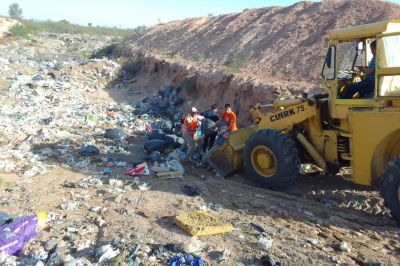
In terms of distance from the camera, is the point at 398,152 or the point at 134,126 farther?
the point at 134,126

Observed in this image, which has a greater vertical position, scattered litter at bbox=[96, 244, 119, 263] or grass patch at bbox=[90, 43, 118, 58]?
grass patch at bbox=[90, 43, 118, 58]

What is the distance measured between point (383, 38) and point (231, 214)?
9.61ft

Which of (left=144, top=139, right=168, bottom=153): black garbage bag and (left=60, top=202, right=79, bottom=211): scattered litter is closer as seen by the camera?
(left=60, top=202, right=79, bottom=211): scattered litter

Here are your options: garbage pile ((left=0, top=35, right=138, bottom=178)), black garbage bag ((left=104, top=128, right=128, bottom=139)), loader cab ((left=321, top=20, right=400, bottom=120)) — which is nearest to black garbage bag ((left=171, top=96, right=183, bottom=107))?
garbage pile ((left=0, top=35, right=138, bottom=178))

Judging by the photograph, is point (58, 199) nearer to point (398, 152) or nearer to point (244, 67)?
point (398, 152)

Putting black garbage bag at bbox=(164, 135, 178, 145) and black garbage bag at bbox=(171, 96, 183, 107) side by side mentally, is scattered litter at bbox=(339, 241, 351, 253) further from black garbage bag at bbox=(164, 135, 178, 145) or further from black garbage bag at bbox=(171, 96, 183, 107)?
black garbage bag at bbox=(171, 96, 183, 107)

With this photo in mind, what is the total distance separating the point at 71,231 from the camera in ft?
18.2

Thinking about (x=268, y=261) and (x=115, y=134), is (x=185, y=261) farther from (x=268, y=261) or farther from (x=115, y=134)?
(x=115, y=134)

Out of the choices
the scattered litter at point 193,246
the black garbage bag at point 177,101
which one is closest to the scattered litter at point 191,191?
the scattered litter at point 193,246

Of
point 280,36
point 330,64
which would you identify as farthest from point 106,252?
point 280,36

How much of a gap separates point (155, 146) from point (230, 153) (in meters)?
2.22

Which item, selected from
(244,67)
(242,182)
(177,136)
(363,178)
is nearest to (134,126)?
(177,136)

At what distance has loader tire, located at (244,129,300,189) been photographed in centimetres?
686

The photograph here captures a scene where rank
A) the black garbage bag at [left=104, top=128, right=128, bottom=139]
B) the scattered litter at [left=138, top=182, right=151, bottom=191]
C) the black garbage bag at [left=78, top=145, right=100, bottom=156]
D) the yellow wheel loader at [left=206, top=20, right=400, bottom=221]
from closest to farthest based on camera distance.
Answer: the yellow wheel loader at [left=206, top=20, right=400, bottom=221], the scattered litter at [left=138, top=182, right=151, bottom=191], the black garbage bag at [left=78, top=145, right=100, bottom=156], the black garbage bag at [left=104, top=128, right=128, bottom=139]
